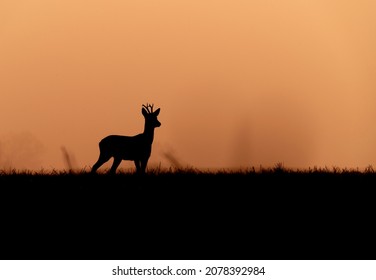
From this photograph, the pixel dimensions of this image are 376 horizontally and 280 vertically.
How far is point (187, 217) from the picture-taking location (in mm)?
3617

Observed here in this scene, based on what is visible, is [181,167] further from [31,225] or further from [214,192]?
[31,225]

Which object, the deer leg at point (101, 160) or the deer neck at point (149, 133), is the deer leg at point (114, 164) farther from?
the deer neck at point (149, 133)

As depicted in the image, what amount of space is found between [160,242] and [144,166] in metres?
1.33

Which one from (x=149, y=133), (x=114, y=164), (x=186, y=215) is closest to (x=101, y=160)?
(x=114, y=164)

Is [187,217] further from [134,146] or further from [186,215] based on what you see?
[134,146]

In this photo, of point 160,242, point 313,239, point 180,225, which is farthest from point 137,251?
point 313,239

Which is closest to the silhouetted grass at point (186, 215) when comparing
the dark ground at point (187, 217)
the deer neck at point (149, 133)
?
the dark ground at point (187, 217)

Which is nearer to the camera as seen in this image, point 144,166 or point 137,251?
point 137,251

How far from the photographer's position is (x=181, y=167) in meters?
5.12

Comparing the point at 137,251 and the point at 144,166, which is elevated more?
the point at 144,166

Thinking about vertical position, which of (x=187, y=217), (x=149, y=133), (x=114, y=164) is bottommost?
(x=187, y=217)

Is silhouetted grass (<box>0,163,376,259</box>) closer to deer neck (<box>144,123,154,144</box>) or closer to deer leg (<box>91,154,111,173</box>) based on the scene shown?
deer leg (<box>91,154,111,173</box>)

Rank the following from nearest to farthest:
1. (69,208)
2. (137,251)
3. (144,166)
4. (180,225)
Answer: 1. (137,251)
2. (180,225)
3. (69,208)
4. (144,166)

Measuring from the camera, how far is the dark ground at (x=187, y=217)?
319 centimetres
